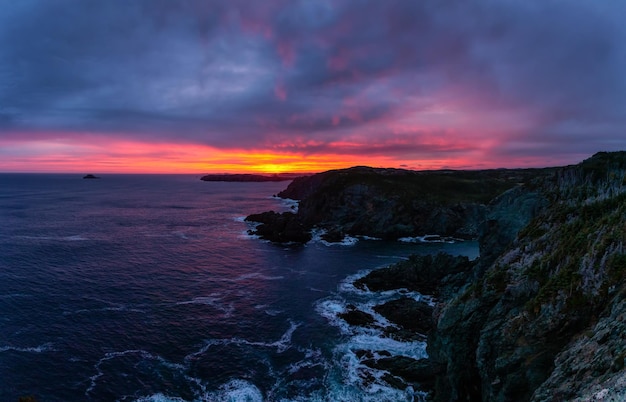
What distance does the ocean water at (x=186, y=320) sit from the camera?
3650 cm

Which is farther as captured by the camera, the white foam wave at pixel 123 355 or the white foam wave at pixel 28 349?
the white foam wave at pixel 28 349

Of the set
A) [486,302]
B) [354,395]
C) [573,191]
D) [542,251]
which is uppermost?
[573,191]

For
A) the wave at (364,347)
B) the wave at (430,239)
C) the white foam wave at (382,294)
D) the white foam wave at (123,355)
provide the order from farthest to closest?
1. the wave at (430,239)
2. the white foam wave at (382,294)
3. the white foam wave at (123,355)
4. the wave at (364,347)

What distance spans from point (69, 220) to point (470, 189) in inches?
5956

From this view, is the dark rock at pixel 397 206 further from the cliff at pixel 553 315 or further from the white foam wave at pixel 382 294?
the cliff at pixel 553 315

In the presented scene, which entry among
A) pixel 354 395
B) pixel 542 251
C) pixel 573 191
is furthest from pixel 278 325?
pixel 573 191

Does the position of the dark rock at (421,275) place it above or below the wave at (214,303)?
above

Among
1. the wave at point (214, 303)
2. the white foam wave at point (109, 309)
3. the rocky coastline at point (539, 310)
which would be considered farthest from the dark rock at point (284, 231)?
the white foam wave at point (109, 309)

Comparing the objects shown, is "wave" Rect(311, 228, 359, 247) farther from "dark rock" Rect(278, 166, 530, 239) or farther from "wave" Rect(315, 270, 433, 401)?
"wave" Rect(315, 270, 433, 401)

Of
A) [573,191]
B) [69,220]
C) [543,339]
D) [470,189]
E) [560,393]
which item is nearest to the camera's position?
[560,393]

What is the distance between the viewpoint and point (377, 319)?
5156cm

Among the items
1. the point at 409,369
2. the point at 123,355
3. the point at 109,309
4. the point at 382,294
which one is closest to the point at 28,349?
the point at 123,355

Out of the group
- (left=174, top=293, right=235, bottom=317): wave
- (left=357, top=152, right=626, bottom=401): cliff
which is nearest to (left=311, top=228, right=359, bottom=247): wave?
(left=174, top=293, right=235, bottom=317): wave

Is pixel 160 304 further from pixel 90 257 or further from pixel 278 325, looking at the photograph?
pixel 90 257
